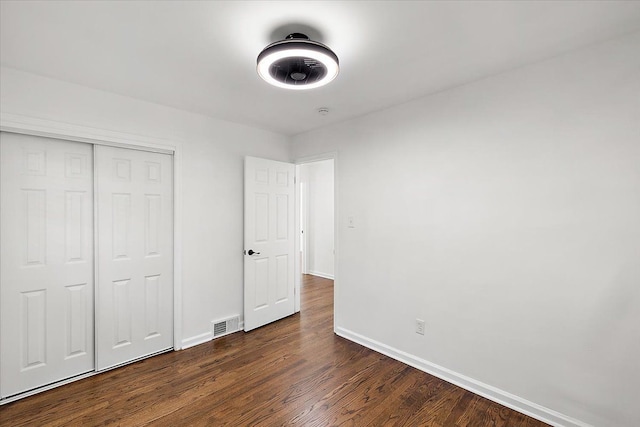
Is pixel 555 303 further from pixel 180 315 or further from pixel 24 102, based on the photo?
pixel 24 102

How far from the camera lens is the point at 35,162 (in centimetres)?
228

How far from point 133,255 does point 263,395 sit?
1.77m

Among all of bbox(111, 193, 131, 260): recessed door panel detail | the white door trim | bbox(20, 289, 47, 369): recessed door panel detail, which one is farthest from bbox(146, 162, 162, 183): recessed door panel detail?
bbox(20, 289, 47, 369): recessed door panel detail

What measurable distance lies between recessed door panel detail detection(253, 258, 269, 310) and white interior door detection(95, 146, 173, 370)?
946 mm

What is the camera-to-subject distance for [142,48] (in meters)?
1.85

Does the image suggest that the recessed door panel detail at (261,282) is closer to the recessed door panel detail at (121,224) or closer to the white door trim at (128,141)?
the white door trim at (128,141)

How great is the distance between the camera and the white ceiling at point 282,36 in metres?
1.50

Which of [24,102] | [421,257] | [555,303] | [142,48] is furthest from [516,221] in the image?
[24,102]

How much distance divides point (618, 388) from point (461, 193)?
1.53 meters

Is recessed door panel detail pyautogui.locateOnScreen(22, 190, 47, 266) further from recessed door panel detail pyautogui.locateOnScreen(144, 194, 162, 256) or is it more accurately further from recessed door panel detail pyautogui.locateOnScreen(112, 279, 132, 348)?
recessed door panel detail pyautogui.locateOnScreen(144, 194, 162, 256)

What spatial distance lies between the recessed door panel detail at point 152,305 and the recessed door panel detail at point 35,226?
82 cm

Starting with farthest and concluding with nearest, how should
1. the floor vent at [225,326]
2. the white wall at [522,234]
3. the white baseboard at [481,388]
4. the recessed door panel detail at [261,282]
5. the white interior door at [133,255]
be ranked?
the recessed door panel detail at [261,282] < the floor vent at [225,326] < the white interior door at [133,255] < the white baseboard at [481,388] < the white wall at [522,234]

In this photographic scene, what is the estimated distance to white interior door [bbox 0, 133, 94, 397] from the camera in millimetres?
2180

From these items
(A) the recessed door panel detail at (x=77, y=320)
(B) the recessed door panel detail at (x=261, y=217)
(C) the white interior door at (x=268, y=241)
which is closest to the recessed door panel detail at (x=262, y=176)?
(C) the white interior door at (x=268, y=241)
